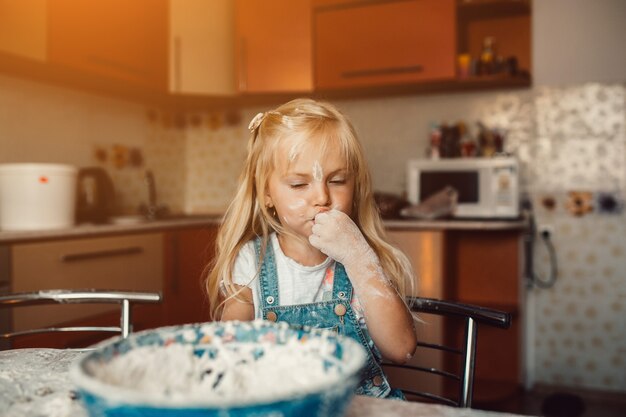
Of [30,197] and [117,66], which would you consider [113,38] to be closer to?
[117,66]

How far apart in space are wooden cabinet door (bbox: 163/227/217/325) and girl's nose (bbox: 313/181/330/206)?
1.66 metres

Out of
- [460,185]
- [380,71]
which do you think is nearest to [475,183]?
[460,185]

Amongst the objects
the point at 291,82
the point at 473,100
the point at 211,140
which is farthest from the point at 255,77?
the point at 473,100

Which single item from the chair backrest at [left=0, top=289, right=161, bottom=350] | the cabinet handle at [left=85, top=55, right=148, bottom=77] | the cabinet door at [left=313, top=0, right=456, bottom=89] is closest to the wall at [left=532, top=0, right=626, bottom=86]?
the cabinet door at [left=313, top=0, right=456, bottom=89]

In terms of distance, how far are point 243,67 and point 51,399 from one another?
265 centimetres

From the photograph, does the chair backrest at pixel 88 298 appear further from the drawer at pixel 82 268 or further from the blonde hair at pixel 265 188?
the drawer at pixel 82 268

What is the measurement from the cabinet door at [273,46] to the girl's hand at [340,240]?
2.12m

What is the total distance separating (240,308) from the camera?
972mm

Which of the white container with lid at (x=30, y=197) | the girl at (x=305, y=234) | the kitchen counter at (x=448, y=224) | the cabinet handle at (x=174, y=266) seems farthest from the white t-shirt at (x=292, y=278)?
the cabinet handle at (x=174, y=266)

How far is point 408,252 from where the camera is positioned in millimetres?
2430

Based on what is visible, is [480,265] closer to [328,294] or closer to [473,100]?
[473,100]

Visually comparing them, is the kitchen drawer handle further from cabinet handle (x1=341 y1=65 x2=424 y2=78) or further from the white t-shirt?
cabinet handle (x1=341 y1=65 x2=424 y2=78)

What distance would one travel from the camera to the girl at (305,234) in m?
0.89

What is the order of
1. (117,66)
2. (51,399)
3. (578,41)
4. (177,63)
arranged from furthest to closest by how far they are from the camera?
(177,63), (578,41), (117,66), (51,399)
